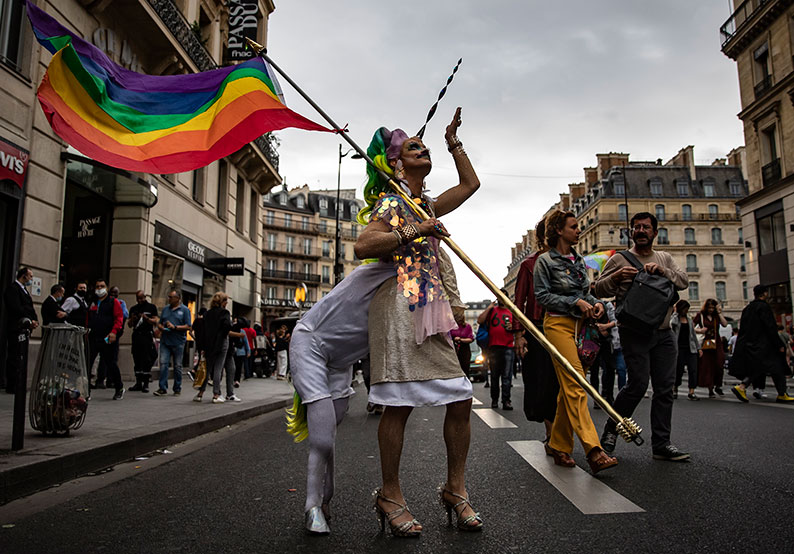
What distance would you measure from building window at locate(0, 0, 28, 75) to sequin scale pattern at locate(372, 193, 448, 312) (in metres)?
9.99

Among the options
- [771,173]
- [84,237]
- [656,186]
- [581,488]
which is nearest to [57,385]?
[581,488]

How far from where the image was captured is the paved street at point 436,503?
270 cm

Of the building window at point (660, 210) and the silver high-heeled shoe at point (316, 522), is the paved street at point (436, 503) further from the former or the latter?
the building window at point (660, 210)

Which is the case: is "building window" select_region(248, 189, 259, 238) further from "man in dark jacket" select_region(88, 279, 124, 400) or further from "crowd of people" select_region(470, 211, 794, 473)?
"crowd of people" select_region(470, 211, 794, 473)

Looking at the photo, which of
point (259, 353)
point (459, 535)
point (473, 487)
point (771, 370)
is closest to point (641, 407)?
point (771, 370)

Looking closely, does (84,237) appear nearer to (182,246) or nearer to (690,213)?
(182,246)

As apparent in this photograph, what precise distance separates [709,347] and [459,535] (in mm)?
9955

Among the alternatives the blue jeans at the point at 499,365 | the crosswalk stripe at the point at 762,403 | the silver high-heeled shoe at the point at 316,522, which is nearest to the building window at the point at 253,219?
the blue jeans at the point at 499,365

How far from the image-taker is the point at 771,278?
83.6ft

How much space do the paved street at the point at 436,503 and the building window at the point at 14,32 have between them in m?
8.33

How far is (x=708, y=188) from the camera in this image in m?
68.2

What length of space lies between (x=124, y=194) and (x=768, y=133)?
25.3 meters

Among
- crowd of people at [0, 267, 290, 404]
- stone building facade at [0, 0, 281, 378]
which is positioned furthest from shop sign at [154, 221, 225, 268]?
crowd of people at [0, 267, 290, 404]

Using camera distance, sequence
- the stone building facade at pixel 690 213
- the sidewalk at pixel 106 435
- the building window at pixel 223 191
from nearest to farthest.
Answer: the sidewalk at pixel 106 435 < the building window at pixel 223 191 < the stone building facade at pixel 690 213
